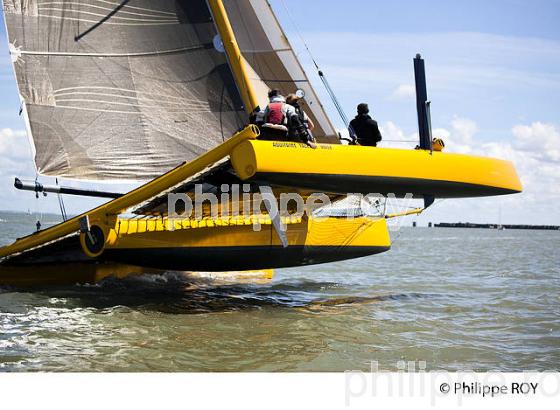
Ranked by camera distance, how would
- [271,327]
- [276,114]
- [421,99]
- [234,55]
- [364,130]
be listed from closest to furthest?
1. [271,327]
2. [276,114]
3. [364,130]
4. [421,99]
5. [234,55]

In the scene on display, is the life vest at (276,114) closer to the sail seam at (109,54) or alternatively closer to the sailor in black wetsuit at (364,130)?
the sailor in black wetsuit at (364,130)

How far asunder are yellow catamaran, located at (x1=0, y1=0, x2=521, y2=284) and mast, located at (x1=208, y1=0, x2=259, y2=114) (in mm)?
19

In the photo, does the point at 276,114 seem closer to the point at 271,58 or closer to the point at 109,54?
the point at 271,58

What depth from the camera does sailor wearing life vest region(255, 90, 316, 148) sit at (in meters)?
8.80

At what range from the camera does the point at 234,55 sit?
1109 cm

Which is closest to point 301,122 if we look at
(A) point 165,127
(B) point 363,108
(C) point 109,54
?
(B) point 363,108

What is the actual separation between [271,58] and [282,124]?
280 centimetres

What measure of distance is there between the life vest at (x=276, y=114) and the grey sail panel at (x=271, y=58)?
2340mm

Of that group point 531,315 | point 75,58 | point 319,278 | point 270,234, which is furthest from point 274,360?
point 319,278

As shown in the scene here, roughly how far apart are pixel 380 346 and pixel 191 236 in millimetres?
3308

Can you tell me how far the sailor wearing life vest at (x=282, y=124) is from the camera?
880cm

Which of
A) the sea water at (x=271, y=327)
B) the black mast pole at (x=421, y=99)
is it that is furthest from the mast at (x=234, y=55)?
the sea water at (x=271, y=327)

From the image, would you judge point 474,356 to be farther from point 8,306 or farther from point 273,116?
point 8,306

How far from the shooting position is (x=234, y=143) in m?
8.31
